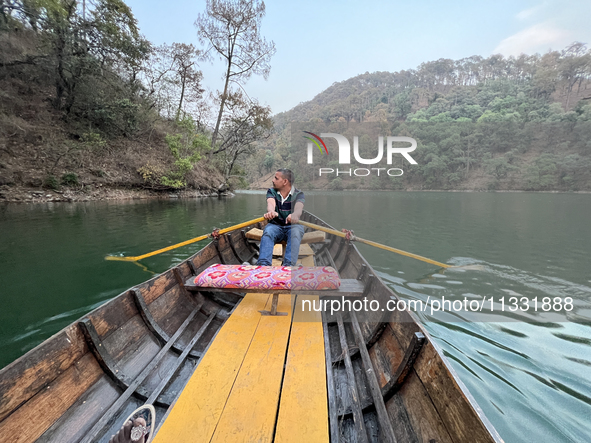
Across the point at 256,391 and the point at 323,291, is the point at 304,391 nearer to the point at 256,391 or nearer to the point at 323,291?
the point at 256,391

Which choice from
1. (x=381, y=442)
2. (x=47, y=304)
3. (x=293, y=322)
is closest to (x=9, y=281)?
(x=47, y=304)

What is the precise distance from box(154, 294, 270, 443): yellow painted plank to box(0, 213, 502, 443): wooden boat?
0.04 m

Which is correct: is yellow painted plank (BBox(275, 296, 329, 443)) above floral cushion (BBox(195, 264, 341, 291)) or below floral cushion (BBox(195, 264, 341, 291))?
below

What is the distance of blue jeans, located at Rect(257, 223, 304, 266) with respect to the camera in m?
3.71

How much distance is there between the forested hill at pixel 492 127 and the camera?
45.5 metres

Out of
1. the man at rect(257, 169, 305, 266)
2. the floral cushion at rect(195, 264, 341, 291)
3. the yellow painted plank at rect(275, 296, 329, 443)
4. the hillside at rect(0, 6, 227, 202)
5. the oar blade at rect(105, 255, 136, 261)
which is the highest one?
the hillside at rect(0, 6, 227, 202)

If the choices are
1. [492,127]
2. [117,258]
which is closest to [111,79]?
[117,258]

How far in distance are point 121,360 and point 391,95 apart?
12266cm

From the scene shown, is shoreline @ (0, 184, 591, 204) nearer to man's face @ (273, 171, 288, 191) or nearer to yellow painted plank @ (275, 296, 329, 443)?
man's face @ (273, 171, 288, 191)

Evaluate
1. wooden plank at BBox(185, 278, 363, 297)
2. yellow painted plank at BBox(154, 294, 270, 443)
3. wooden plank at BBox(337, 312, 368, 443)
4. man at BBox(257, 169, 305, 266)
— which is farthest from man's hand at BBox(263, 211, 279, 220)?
wooden plank at BBox(337, 312, 368, 443)

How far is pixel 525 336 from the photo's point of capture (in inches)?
136

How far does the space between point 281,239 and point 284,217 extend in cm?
36

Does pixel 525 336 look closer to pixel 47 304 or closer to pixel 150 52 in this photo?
pixel 47 304

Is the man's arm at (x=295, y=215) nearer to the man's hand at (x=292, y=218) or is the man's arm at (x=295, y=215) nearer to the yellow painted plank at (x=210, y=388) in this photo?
the man's hand at (x=292, y=218)
